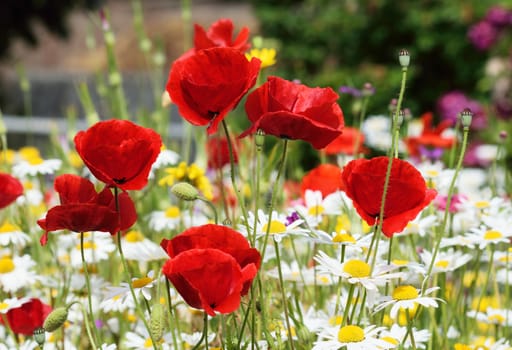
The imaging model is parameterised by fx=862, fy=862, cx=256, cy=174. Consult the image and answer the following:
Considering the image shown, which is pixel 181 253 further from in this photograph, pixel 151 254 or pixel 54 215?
pixel 151 254

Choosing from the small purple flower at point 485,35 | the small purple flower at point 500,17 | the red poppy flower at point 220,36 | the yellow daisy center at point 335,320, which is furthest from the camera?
the small purple flower at point 485,35

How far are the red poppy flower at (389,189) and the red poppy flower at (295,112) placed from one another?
1.6 inches

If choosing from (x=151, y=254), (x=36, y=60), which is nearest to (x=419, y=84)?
(x=151, y=254)

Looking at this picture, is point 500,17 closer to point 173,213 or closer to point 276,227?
point 173,213

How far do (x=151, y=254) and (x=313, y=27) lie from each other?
4573 millimetres

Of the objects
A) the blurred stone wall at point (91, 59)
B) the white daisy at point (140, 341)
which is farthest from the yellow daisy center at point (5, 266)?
the blurred stone wall at point (91, 59)

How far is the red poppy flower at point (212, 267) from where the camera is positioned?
2.03ft

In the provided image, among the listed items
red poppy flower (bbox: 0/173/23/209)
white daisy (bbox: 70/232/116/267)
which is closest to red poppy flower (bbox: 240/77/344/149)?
red poppy flower (bbox: 0/173/23/209)

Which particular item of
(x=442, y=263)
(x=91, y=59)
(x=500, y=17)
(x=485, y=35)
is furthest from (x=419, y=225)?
(x=91, y=59)

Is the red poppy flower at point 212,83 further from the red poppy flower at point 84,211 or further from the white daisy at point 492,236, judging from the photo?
the white daisy at point 492,236

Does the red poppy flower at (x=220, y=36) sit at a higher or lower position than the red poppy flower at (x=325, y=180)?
higher

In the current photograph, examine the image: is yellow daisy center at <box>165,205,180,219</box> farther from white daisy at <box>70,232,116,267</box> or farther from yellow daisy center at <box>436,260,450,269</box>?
yellow daisy center at <box>436,260,450,269</box>

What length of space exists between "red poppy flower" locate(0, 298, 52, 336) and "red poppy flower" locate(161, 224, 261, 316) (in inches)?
11.7

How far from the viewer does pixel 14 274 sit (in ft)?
3.28
